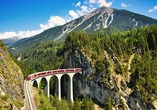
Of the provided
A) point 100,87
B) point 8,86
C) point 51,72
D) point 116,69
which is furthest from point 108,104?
point 8,86

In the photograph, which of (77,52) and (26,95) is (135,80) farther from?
(26,95)

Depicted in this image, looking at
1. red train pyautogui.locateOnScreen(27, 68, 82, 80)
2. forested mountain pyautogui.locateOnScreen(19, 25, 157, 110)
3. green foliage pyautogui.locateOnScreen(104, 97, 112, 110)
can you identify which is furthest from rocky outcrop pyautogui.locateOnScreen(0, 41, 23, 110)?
forested mountain pyautogui.locateOnScreen(19, 25, 157, 110)

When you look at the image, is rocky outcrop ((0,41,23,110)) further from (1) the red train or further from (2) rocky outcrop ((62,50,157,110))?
(2) rocky outcrop ((62,50,157,110))

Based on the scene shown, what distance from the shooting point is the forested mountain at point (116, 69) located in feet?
267

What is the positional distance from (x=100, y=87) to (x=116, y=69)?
10.8m

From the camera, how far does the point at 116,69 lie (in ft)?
293

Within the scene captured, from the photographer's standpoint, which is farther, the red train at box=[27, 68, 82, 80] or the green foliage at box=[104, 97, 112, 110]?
A: the green foliage at box=[104, 97, 112, 110]

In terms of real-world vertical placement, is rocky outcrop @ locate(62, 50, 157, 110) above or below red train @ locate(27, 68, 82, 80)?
below

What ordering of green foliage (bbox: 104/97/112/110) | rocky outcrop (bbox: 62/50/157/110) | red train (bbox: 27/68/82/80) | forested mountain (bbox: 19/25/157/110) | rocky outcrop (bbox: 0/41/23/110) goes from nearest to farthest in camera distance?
rocky outcrop (bbox: 0/41/23/110), red train (bbox: 27/68/82/80), green foliage (bbox: 104/97/112/110), forested mountain (bbox: 19/25/157/110), rocky outcrop (bbox: 62/50/157/110)

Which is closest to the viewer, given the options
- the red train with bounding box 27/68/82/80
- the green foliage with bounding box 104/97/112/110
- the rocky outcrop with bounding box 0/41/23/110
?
the rocky outcrop with bounding box 0/41/23/110

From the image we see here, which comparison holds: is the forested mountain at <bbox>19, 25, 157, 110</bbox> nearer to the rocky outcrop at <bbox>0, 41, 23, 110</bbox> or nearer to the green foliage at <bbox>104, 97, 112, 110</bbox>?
the green foliage at <bbox>104, 97, 112, 110</bbox>

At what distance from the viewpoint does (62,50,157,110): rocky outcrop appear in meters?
82.8

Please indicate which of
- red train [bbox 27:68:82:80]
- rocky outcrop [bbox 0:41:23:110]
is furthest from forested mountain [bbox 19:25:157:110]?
rocky outcrop [bbox 0:41:23:110]

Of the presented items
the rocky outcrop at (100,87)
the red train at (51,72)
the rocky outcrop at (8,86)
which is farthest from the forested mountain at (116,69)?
the rocky outcrop at (8,86)
